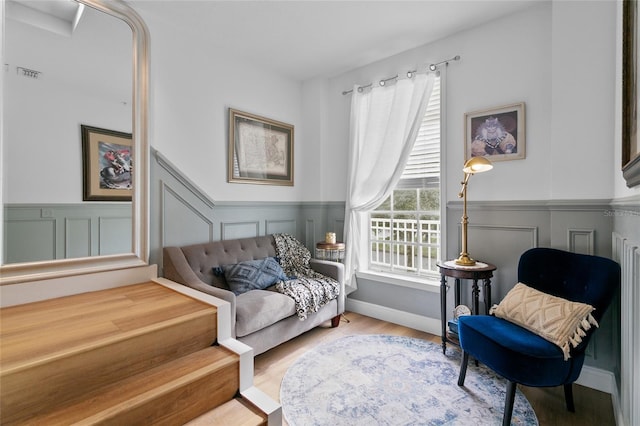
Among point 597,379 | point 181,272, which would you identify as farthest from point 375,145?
point 597,379

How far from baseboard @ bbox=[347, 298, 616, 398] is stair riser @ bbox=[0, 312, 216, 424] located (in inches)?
81.5

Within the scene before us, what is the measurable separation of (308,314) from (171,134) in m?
1.93

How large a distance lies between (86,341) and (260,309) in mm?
1100

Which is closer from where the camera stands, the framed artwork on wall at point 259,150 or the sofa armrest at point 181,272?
the sofa armrest at point 181,272

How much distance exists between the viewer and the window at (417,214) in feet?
9.61

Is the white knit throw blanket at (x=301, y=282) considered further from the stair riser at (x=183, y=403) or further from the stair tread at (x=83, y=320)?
the stair riser at (x=183, y=403)

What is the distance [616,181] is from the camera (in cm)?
185

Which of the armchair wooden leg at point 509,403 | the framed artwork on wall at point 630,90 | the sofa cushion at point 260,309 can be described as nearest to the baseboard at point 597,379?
the armchair wooden leg at point 509,403

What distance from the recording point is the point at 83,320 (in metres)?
1.52

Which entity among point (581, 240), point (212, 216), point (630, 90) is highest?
point (630, 90)

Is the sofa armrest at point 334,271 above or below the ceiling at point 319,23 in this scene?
below

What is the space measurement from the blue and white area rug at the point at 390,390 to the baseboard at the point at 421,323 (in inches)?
13.1

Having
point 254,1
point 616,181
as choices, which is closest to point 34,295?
point 254,1

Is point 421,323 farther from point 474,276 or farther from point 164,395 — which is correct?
point 164,395
